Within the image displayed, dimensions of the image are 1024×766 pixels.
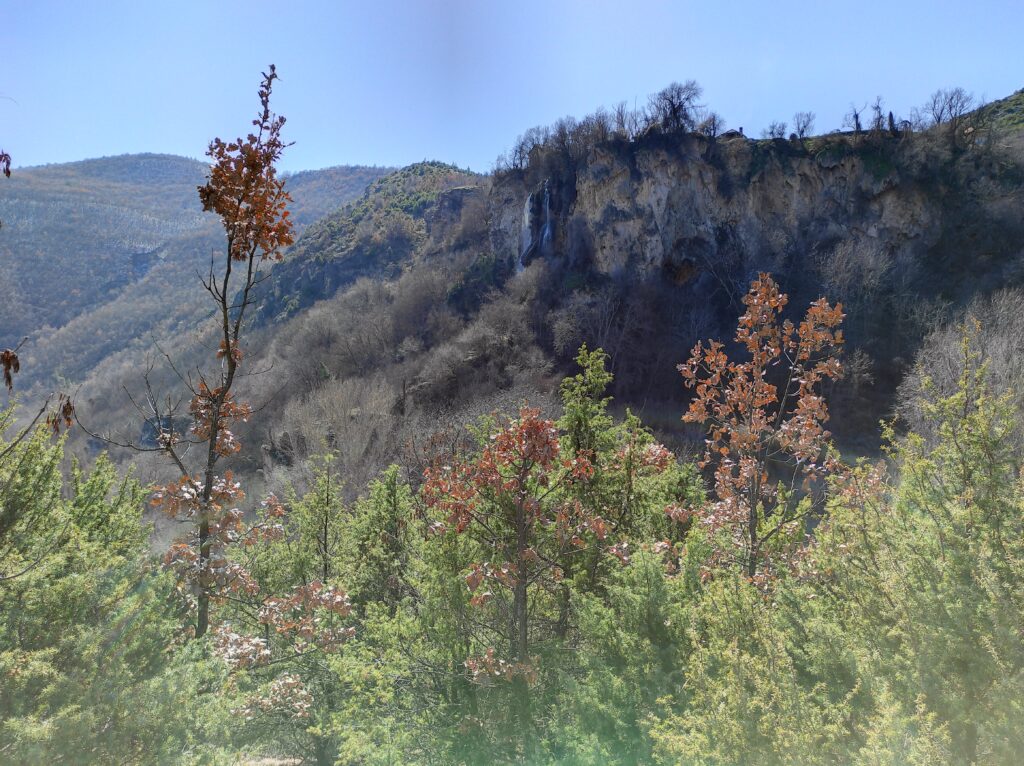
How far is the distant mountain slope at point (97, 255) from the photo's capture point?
55219 millimetres

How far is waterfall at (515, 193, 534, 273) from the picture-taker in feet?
121

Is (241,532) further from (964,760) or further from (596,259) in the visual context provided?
(596,259)

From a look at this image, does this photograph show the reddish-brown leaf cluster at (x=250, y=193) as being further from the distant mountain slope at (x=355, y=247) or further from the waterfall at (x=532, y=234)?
the distant mountain slope at (x=355, y=247)

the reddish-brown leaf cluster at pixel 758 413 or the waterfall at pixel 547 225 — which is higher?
the waterfall at pixel 547 225

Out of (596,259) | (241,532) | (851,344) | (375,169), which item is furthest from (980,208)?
(375,169)

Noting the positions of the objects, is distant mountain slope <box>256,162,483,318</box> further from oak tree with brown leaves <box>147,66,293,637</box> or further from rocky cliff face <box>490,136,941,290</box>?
oak tree with brown leaves <box>147,66,293,637</box>

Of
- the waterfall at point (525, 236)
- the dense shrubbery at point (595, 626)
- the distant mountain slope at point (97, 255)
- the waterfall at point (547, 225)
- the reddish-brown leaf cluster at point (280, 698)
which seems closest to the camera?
the dense shrubbery at point (595, 626)

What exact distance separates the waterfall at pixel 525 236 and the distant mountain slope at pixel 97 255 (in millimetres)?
28495

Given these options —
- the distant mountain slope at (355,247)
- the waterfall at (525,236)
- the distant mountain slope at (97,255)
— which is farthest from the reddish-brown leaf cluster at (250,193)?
the distant mountain slope at (355,247)

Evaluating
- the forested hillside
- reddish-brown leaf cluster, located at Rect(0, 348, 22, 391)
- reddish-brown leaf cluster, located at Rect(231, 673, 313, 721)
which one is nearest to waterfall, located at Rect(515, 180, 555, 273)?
the forested hillside

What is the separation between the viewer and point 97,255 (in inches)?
2975

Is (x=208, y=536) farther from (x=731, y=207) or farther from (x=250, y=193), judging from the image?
(x=731, y=207)

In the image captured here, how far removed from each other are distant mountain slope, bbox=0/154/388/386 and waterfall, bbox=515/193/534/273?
93.5ft

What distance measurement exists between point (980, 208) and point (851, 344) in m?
10.1
